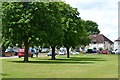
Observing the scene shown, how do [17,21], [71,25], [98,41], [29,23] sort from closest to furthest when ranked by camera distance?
[29,23], [17,21], [71,25], [98,41]

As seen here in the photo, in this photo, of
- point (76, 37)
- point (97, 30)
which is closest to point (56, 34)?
point (76, 37)

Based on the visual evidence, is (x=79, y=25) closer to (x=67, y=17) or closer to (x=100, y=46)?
(x=67, y=17)

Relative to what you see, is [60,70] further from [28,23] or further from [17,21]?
[17,21]

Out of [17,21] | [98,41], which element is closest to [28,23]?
[17,21]

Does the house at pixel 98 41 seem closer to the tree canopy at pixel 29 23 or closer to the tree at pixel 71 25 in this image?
the tree at pixel 71 25

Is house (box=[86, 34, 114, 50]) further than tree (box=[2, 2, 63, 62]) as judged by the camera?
Yes

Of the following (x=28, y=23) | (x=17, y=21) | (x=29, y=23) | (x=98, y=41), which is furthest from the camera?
(x=98, y=41)

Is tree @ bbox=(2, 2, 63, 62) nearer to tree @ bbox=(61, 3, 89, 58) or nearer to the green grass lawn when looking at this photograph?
the green grass lawn

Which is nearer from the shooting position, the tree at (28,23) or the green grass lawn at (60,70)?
the green grass lawn at (60,70)

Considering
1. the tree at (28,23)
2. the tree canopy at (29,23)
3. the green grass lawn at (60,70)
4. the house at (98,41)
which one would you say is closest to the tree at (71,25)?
the tree canopy at (29,23)

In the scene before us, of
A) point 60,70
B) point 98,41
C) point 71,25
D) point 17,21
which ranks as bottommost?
point 60,70

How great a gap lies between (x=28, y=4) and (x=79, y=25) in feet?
68.9

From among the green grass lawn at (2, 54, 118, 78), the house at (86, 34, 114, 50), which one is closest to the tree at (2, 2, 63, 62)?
the green grass lawn at (2, 54, 118, 78)

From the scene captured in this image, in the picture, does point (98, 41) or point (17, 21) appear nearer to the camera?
point (17, 21)
